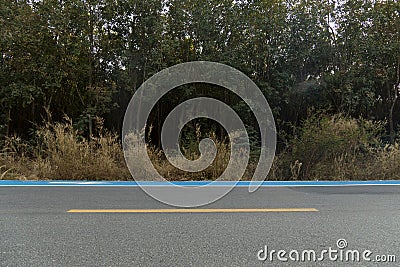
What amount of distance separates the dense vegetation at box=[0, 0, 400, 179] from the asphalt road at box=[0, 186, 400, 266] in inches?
229

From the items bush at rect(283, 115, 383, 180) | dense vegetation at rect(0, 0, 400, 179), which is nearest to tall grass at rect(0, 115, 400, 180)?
bush at rect(283, 115, 383, 180)

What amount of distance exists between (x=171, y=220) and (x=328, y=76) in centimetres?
922

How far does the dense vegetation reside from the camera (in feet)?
37.4

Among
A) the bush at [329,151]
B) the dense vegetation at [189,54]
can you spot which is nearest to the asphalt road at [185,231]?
the bush at [329,151]

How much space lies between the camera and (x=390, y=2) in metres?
12.1

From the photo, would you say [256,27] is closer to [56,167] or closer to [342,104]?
[342,104]

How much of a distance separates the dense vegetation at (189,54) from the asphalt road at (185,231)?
5.81 metres

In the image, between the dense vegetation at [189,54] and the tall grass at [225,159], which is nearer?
the tall grass at [225,159]

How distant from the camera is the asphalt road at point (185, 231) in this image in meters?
3.18

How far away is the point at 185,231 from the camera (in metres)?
3.95

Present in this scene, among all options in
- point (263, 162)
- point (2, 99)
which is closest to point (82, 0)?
point (2, 99)

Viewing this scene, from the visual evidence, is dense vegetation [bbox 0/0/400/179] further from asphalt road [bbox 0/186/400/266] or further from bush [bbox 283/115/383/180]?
asphalt road [bbox 0/186/400/266]

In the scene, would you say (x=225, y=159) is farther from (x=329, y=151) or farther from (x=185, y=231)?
(x=185, y=231)

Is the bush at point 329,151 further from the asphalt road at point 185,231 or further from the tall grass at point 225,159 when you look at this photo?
the asphalt road at point 185,231
